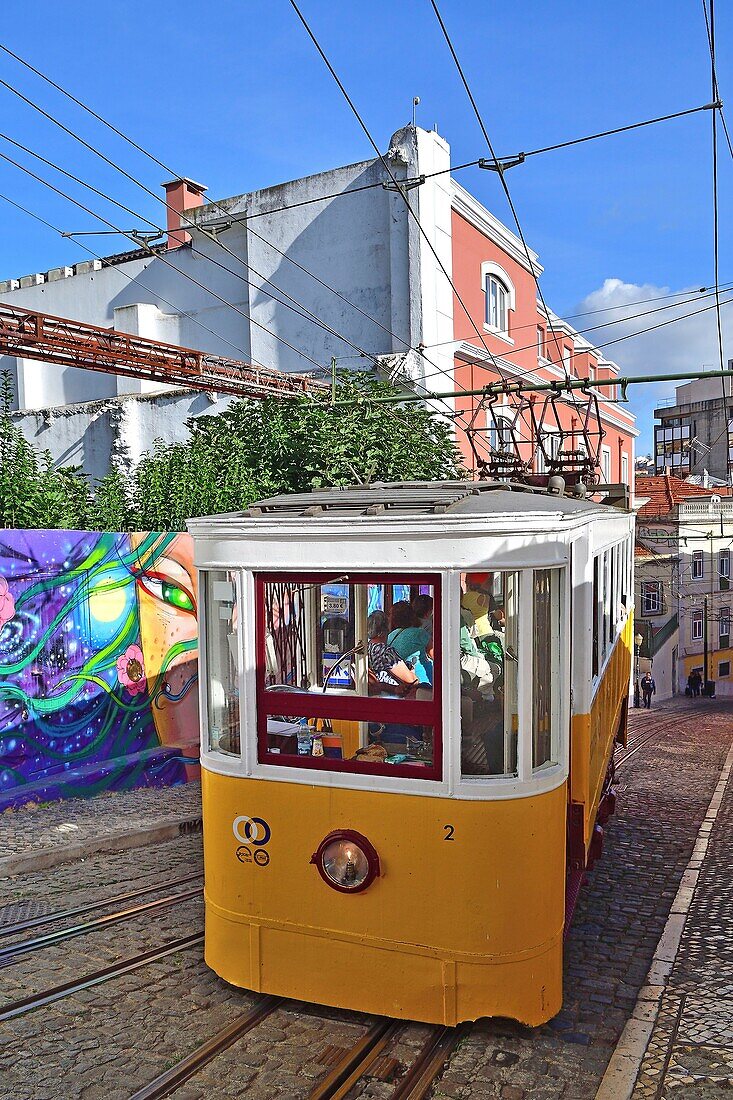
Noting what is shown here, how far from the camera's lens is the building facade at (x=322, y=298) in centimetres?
1834

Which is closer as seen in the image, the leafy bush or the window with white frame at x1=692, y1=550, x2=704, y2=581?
the leafy bush

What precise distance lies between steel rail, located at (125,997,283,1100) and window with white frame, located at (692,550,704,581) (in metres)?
35.7

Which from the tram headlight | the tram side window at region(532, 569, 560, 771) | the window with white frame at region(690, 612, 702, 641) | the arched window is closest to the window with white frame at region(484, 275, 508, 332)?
the arched window

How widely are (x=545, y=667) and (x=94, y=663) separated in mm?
6492

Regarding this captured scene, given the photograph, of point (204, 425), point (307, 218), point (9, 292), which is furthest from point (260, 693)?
point (9, 292)

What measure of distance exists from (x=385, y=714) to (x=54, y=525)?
7.04 m

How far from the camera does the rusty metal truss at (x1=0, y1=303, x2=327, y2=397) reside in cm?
1255

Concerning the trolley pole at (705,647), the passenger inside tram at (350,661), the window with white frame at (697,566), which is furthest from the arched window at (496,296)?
the trolley pole at (705,647)

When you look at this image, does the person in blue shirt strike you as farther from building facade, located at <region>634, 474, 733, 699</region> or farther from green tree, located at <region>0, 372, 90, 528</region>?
building facade, located at <region>634, 474, 733, 699</region>

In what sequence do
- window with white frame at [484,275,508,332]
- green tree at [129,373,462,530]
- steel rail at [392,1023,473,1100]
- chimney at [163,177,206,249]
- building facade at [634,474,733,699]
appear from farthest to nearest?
1. building facade at [634,474,733,699]
2. chimney at [163,177,206,249]
3. window with white frame at [484,275,508,332]
4. green tree at [129,373,462,530]
5. steel rail at [392,1023,473,1100]

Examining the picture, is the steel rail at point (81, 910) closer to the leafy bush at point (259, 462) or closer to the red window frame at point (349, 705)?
the red window frame at point (349, 705)

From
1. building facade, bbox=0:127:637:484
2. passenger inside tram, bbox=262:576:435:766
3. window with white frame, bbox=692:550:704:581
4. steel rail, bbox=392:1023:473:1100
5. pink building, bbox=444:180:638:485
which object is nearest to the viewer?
steel rail, bbox=392:1023:473:1100

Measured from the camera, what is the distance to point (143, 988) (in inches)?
209

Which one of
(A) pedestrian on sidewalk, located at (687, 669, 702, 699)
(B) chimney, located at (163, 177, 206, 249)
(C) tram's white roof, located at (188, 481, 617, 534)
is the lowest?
(A) pedestrian on sidewalk, located at (687, 669, 702, 699)
